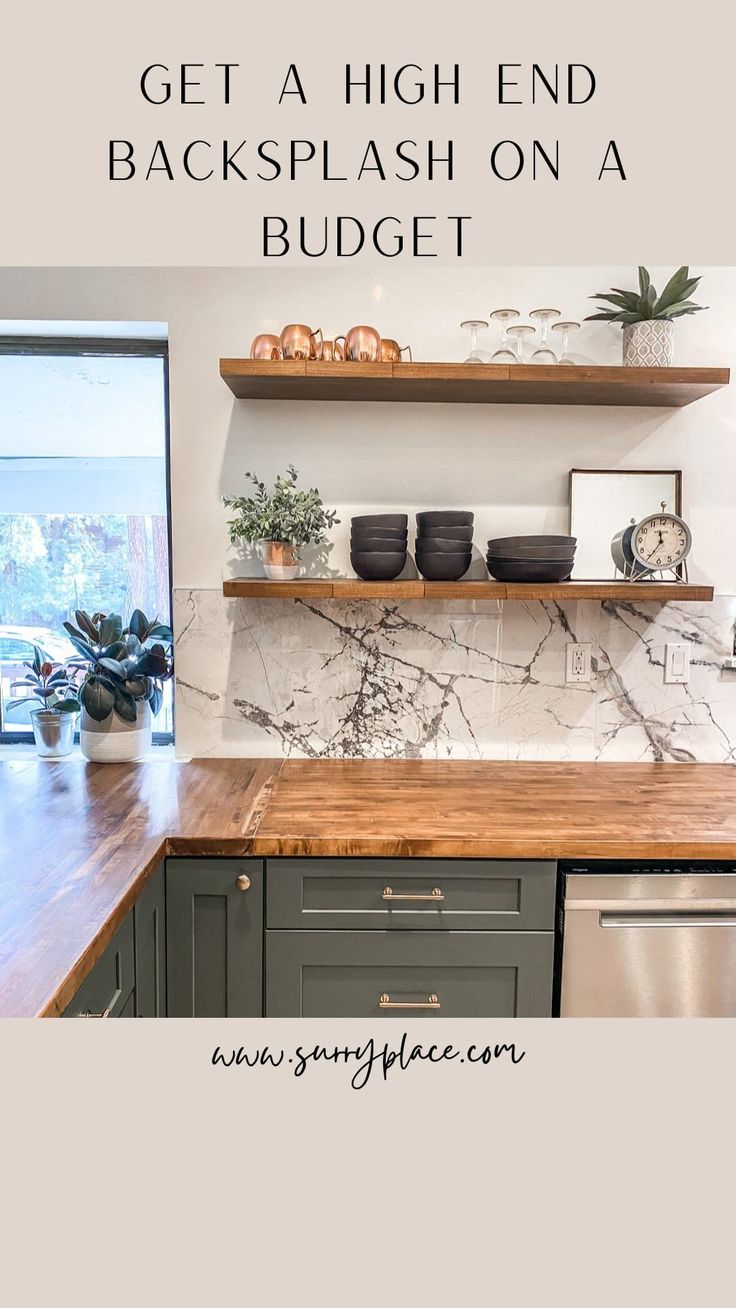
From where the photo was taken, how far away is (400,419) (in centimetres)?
231

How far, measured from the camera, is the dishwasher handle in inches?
68.1

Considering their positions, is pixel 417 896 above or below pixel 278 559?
below

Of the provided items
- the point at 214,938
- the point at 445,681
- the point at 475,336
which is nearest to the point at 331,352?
the point at 475,336

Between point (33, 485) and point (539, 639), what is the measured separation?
1.66 metres

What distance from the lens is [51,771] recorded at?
7.37 feet

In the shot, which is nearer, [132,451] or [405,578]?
[405,578]

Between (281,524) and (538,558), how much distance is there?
0.69 metres

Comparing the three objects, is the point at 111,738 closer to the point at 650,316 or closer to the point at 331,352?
the point at 331,352


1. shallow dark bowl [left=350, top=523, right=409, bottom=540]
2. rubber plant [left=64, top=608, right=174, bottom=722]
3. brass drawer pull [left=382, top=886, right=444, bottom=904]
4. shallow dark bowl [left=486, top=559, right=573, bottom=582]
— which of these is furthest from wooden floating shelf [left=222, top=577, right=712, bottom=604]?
brass drawer pull [left=382, top=886, right=444, bottom=904]

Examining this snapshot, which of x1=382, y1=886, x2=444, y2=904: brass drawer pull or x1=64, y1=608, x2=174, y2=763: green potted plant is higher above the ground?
x1=64, y1=608, x2=174, y2=763: green potted plant

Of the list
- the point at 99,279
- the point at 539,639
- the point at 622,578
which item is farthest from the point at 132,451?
the point at 622,578

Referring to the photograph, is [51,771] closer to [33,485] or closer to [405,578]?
[33,485]

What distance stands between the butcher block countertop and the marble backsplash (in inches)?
3.2

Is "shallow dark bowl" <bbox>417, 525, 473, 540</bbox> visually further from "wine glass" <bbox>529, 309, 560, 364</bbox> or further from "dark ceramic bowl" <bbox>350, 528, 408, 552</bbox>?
"wine glass" <bbox>529, 309, 560, 364</bbox>
